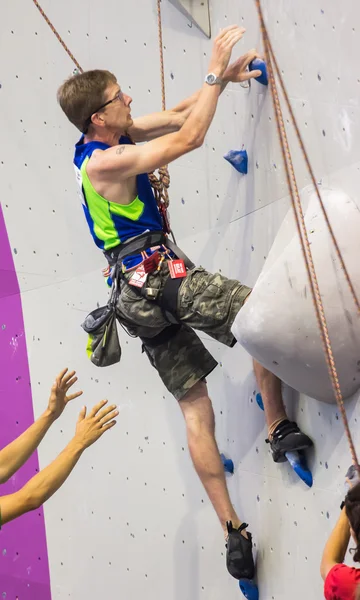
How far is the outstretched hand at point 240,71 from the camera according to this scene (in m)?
2.46

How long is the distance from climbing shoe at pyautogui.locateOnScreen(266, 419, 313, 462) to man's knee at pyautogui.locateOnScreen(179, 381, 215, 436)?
0.61 ft

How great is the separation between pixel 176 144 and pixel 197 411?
773mm

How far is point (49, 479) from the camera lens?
2.10 metres

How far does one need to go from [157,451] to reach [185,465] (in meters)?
0.14

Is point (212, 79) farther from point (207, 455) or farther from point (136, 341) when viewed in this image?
point (136, 341)

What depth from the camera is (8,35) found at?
137 inches

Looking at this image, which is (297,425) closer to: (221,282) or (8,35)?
(221,282)

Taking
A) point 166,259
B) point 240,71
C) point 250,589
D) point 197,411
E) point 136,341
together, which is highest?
point 240,71

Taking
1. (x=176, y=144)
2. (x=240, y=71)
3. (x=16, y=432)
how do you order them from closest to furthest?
(x=176, y=144), (x=240, y=71), (x=16, y=432)

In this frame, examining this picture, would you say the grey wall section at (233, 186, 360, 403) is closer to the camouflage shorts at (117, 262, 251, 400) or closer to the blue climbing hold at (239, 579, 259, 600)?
the camouflage shorts at (117, 262, 251, 400)

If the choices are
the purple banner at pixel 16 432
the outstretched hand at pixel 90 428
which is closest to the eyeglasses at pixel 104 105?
the outstretched hand at pixel 90 428

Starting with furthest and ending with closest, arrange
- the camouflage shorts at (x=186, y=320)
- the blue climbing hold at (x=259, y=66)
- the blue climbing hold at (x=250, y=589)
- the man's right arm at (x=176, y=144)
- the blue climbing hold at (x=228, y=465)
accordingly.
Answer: the blue climbing hold at (x=228, y=465), the blue climbing hold at (x=250, y=589), the blue climbing hold at (x=259, y=66), the camouflage shorts at (x=186, y=320), the man's right arm at (x=176, y=144)

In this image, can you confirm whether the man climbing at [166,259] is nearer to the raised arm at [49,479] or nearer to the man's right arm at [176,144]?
the man's right arm at [176,144]

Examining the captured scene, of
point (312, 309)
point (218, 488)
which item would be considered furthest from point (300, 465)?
point (312, 309)
